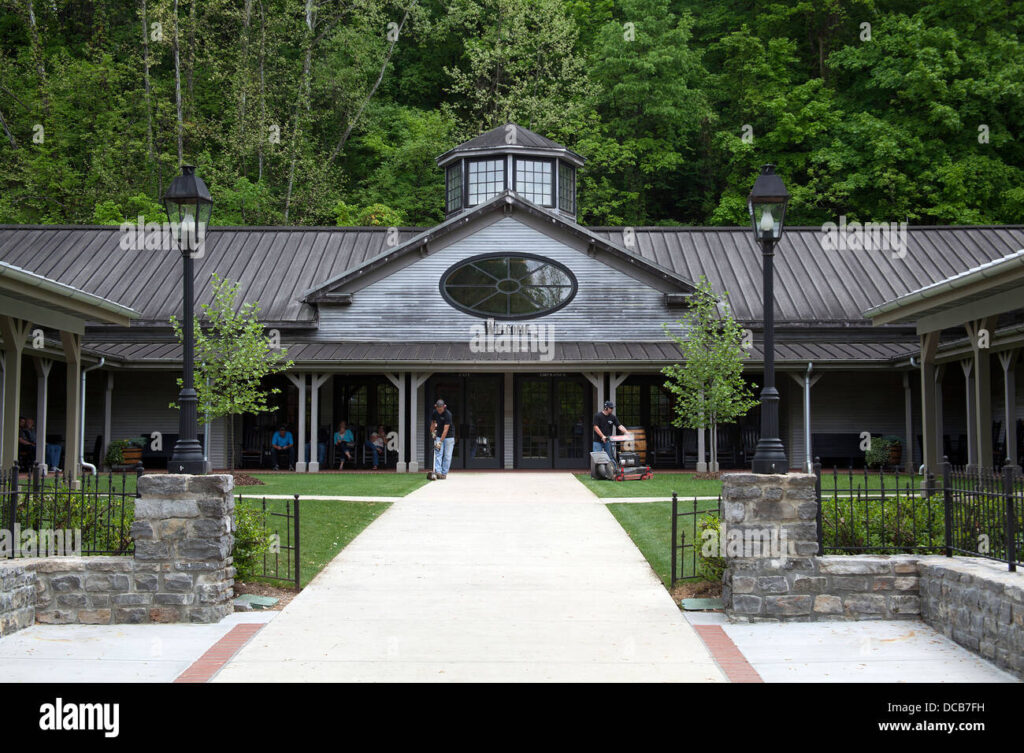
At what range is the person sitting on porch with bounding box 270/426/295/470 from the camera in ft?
83.2

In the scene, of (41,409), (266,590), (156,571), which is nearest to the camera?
(156,571)

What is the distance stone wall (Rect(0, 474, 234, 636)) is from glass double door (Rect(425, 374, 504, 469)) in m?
16.0

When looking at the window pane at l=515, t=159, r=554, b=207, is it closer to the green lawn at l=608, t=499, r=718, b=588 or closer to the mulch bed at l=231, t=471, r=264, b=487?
the mulch bed at l=231, t=471, r=264, b=487

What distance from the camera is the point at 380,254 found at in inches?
1014

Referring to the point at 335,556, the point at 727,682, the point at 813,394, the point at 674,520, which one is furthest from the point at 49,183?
the point at 727,682

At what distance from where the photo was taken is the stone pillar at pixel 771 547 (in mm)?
9477

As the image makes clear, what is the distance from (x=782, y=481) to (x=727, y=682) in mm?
2591

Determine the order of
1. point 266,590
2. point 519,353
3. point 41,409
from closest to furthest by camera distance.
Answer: point 266,590, point 41,409, point 519,353

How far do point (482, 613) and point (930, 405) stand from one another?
13.2 meters

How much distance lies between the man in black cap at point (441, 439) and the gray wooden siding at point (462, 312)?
5.19m

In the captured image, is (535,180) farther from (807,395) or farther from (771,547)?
(771,547)

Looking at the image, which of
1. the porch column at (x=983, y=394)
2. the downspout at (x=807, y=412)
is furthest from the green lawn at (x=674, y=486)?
the downspout at (x=807, y=412)

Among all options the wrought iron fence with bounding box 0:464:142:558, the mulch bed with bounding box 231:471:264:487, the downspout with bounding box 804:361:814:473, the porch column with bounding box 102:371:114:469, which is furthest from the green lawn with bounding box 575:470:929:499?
the porch column with bounding box 102:371:114:469

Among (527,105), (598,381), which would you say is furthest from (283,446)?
(527,105)
